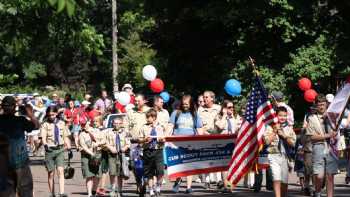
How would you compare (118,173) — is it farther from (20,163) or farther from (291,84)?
(291,84)

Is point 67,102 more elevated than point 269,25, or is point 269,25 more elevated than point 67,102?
point 269,25

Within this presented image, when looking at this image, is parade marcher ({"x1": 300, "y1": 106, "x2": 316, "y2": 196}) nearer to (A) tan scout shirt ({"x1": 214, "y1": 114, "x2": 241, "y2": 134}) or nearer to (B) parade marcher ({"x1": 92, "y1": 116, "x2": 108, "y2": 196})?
(A) tan scout shirt ({"x1": 214, "y1": 114, "x2": 241, "y2": 134})

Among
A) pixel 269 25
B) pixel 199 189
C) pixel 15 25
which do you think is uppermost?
pixel 269 25

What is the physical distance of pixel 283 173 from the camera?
14.9 metres

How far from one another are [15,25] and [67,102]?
1749cm

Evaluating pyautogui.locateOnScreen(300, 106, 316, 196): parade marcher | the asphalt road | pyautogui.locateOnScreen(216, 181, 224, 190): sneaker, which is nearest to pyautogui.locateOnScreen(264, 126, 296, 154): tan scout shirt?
pyautogui.locateOnScreen(300, 106, 316, 196): parade marcher

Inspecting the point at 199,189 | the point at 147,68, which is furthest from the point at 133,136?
the point at 147,68

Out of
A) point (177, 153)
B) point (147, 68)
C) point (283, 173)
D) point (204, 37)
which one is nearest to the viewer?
point (283, 173)

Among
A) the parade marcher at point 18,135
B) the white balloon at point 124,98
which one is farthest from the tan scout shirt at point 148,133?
the white balloon at point 124,98

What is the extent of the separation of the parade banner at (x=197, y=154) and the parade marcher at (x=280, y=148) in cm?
272

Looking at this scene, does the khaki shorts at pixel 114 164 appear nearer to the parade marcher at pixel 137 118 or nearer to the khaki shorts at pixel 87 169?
the khaki shorts at pixel 87 169

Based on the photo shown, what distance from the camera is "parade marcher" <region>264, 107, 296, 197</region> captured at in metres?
14.9

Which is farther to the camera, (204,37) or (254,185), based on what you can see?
(204,37)

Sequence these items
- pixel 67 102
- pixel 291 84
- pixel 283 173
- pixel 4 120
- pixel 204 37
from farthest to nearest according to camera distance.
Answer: pixel 204 37, pixel 291 84, pixel 67 102, pixel 283 173, pixel 4 120
